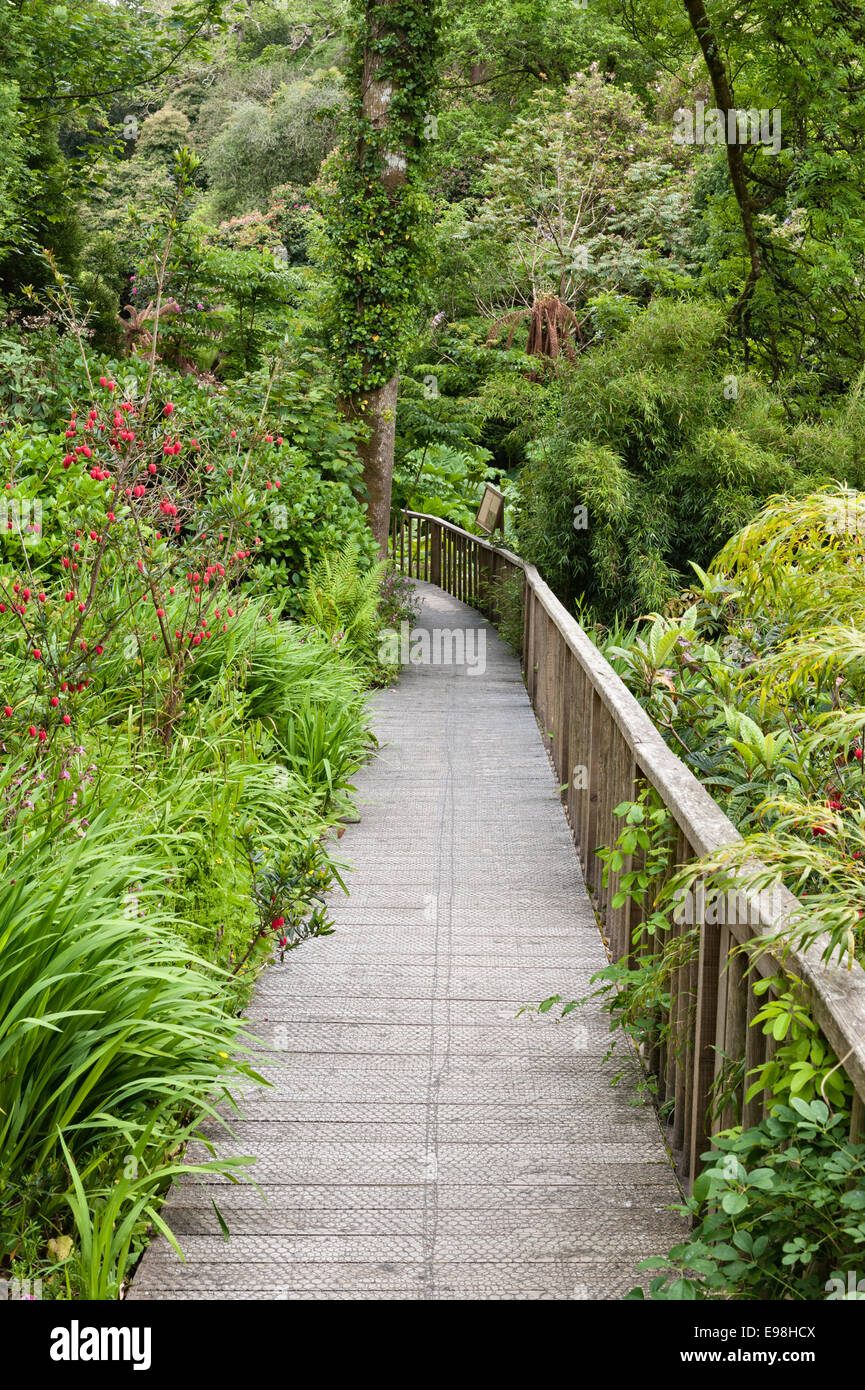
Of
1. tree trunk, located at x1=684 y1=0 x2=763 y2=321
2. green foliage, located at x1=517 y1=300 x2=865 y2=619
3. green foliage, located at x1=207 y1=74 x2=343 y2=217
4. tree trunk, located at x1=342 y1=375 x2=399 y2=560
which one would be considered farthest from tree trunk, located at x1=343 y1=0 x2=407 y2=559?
green foliage, located at x1=207 y1=74 x2=343 y2=217

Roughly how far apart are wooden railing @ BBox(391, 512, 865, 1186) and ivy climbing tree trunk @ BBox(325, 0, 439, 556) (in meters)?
5.38

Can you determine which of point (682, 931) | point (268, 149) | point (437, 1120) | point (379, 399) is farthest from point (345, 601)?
point (268, 149)

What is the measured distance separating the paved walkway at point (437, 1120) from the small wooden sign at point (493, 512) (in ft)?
28.5

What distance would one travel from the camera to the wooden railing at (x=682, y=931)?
5.90 feet

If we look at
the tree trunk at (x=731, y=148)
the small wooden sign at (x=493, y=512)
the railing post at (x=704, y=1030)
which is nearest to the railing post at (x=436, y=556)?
the small wooden sign at (x=493, y=512)

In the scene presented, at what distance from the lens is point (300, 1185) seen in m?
2.64

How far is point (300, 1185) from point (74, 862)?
35.7 inches

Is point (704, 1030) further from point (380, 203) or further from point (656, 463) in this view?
point (380, 203)

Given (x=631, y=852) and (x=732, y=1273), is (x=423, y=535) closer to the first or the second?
(x=631, y=852)

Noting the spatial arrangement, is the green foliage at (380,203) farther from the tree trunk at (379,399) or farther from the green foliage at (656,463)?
the green foliage at (656,463)

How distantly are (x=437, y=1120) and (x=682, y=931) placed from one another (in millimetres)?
798

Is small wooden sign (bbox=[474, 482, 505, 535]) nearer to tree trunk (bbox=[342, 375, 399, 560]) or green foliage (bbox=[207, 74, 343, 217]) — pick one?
tree trunk (bbox=[342, 375, 399, 560])

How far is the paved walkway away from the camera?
2.34 m
